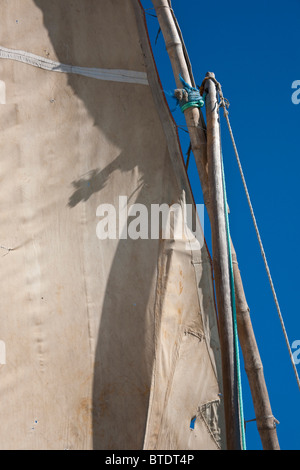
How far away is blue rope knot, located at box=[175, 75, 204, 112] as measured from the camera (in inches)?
89.7

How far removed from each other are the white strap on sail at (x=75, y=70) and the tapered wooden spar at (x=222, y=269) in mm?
247

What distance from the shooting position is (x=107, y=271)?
2170 millimetres

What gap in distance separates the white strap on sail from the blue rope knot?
14 cm

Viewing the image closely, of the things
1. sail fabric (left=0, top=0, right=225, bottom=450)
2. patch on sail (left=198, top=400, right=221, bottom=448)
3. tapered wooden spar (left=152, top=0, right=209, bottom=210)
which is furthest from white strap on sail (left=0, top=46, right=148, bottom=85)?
patch on sail (left=198, top=400, right=221, bottom=448)

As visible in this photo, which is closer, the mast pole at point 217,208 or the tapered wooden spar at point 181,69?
the mast pole at point 217,208

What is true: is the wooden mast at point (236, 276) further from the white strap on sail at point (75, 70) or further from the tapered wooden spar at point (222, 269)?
the white strap on sail at point (75, 70)

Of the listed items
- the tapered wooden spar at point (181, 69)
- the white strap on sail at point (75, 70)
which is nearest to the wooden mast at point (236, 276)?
the tapered wooden spar at point (181, 69)

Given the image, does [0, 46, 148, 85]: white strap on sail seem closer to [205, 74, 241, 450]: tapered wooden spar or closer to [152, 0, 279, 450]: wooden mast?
[152, 0, 279, 450]: wooden mast

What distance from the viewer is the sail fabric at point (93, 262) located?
2021 mm

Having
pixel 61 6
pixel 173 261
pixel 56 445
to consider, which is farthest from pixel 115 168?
pixel 56 445

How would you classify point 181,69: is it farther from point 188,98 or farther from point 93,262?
point 93,262

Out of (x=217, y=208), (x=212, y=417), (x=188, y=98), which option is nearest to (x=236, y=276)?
(x=217, y=208)

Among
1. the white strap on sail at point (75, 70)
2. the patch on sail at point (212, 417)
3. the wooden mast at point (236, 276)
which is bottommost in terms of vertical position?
the patch on sail at point (212, 417)
